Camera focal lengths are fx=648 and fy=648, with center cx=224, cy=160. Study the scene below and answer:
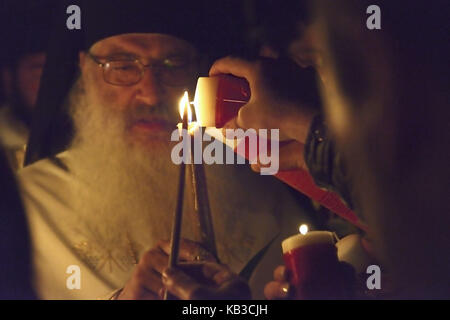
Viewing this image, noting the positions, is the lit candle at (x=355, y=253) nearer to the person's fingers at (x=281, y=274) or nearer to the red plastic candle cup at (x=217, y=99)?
the person's fingers at (x=281, y=274)

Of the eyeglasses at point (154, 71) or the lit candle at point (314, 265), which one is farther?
the eyeglasses at point (154, 71)

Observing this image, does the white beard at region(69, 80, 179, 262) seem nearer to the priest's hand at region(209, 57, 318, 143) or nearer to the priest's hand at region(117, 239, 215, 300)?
the priest's hand at region(117, 239, 215, 300)

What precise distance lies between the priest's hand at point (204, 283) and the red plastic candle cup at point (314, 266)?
9 cm

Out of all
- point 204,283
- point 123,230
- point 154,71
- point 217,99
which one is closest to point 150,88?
point 154,71

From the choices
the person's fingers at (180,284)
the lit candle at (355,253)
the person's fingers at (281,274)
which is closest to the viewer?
the person's fingers at (180,284)

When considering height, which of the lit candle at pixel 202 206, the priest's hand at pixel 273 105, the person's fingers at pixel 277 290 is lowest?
the person's fingers at pixel 277 290

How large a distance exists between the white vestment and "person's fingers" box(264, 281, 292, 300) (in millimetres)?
42

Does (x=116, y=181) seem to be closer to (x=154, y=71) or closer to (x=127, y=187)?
(x=127, y=187)

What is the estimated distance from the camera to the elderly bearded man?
1.16 m

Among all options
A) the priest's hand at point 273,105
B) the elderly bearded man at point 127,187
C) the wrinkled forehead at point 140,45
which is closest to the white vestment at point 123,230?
the elderly bearded man at point 127,187

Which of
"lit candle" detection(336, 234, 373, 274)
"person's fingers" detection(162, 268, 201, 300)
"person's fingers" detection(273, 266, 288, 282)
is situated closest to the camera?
"person's fingers" detection(162, 268, 201, 300)

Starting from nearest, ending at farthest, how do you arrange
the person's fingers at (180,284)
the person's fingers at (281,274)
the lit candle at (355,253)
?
the person's fingers at (180,284) < the person's fingers at (281,274) < the lit candle at (355,253)

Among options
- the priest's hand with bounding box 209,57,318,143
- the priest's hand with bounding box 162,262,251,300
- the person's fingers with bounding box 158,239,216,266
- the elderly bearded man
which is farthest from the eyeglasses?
the priest's hand with bounding box 162,262,251,300

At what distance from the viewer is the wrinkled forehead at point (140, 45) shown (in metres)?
1.23
